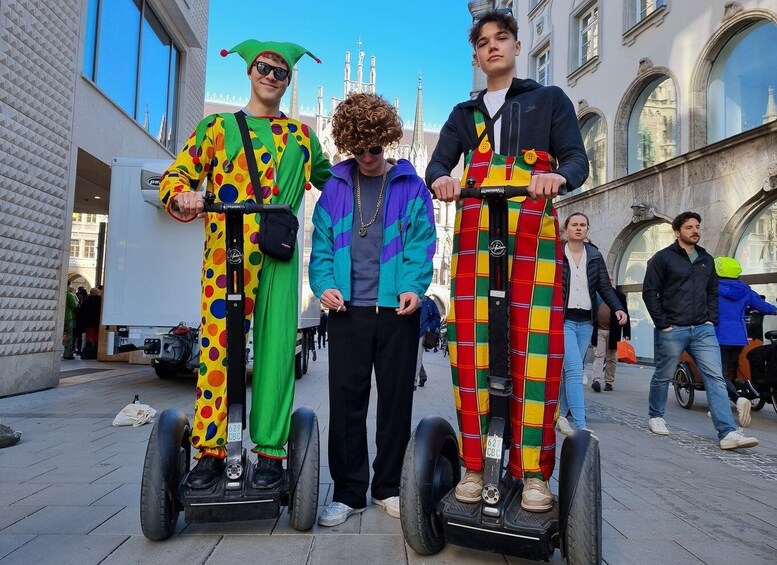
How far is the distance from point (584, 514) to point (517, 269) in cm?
88

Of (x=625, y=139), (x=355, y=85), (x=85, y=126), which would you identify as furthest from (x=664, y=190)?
(x=355, y=85)

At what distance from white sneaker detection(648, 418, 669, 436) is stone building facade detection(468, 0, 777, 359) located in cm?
744

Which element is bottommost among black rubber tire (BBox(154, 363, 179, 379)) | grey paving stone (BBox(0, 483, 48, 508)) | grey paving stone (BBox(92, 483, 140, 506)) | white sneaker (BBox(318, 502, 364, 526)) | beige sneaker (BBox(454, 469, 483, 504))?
black rubber tire (BBox(154, 363, 179, 379))

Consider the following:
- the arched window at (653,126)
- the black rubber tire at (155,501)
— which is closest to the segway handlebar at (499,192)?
the black rubber tire at (155,501)

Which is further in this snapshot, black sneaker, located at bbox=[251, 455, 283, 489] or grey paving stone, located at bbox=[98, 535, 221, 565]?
black sneaker, located at bbox=[251, 455, 283, 489]

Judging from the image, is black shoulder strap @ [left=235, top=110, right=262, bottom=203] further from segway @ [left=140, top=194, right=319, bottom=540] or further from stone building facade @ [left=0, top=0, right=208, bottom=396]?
stone building facade @ [left=0, top=0, right=208, bottom=396]

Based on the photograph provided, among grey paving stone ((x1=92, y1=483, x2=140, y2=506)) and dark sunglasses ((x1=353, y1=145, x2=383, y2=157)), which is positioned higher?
dark sunglasses ((x1=353, y1=145, x2=383, y2=157))

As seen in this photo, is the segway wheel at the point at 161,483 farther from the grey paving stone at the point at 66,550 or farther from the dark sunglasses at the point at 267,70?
the dark sunglasses at the point at 267,70

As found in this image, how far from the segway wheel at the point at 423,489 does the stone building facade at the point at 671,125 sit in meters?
11.3

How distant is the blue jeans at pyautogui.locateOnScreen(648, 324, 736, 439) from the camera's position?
4938mm

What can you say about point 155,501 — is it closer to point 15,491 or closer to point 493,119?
point 15,491

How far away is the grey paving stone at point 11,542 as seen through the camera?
7.47 ft

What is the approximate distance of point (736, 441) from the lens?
477 cm

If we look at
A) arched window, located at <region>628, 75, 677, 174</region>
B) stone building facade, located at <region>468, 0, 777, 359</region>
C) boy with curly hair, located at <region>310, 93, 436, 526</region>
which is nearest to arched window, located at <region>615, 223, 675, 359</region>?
stone building facade, located at <region>468, 0, 777, 359</region>
